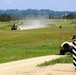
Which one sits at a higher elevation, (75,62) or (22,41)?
(75,62)

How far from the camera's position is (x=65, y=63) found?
71.5 ft

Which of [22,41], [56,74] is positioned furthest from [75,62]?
[22,41]

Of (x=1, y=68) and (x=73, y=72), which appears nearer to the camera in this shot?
(x=73, y=72)

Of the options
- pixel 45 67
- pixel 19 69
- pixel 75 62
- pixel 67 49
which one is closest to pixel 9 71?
pixel 19 69

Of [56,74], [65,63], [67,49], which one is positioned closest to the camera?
[56,74]

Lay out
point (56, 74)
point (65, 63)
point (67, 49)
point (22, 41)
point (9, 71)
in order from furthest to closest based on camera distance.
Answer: point (22, 41) < point (67, 49) < point (65, 63) < point (9, 71) < point (56, 74)

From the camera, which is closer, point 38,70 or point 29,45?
point 38,70

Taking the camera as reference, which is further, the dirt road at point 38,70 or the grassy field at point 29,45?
the grassy field at point 29,45

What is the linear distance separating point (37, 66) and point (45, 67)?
27.6 inches

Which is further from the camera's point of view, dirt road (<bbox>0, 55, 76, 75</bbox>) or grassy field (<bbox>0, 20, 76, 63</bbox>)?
grassy field (<bbox>0, 20, 76, 63</bbox>)

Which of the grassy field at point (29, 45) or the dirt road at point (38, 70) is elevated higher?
the dirt road at point (38, 70)

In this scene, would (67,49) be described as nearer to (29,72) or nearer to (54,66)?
(54,66)

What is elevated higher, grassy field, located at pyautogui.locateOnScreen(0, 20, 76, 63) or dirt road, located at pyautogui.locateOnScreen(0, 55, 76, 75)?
dirt road, located at pyautogui.locateOnScreen(0, 55, 76, 75)

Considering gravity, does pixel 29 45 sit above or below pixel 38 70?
below
